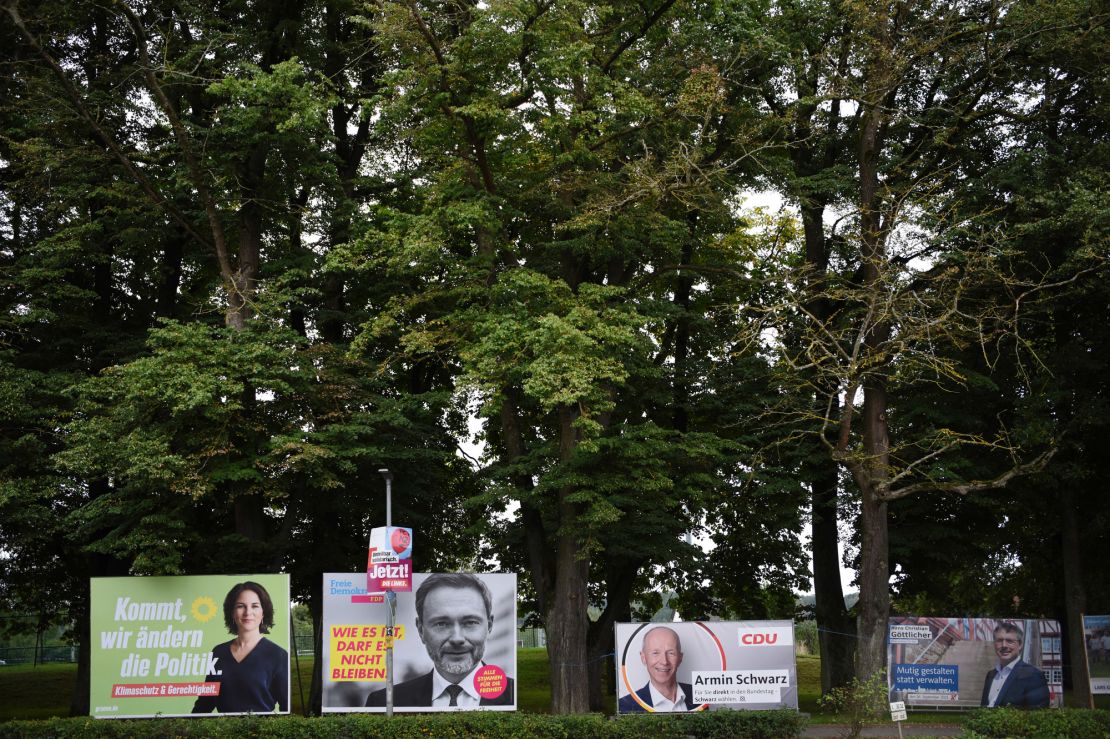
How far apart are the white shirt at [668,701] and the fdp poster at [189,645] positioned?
23.8 feet

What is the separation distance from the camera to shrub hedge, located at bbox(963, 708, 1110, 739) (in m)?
18.1

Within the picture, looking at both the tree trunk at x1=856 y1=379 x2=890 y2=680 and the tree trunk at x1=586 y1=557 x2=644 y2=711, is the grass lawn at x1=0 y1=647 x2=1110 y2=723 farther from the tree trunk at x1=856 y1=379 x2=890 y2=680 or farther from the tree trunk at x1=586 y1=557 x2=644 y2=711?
the tree trunk at x1=856 y1=379 x2=890 y2=680

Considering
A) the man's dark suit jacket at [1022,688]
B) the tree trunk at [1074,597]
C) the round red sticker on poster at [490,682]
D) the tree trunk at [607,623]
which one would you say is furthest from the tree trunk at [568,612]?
the tree trunk at [1074,597]

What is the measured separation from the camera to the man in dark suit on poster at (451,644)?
838 inches

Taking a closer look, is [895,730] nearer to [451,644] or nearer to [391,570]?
[451,644]

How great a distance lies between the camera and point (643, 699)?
70.8ft

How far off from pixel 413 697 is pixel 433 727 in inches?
93.7

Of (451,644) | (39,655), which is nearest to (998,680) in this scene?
(451,644)

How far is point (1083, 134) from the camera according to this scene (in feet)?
81.6

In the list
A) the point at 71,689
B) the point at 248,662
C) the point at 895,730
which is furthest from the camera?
the point at 71,689

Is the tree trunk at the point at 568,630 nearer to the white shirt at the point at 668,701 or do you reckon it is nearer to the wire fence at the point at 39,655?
the white shirt at the point at 668,701

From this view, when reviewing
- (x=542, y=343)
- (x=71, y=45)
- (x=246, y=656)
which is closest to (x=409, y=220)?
(x=542, y=343)

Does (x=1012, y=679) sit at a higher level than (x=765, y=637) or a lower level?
lower

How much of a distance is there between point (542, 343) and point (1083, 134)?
547 inches
